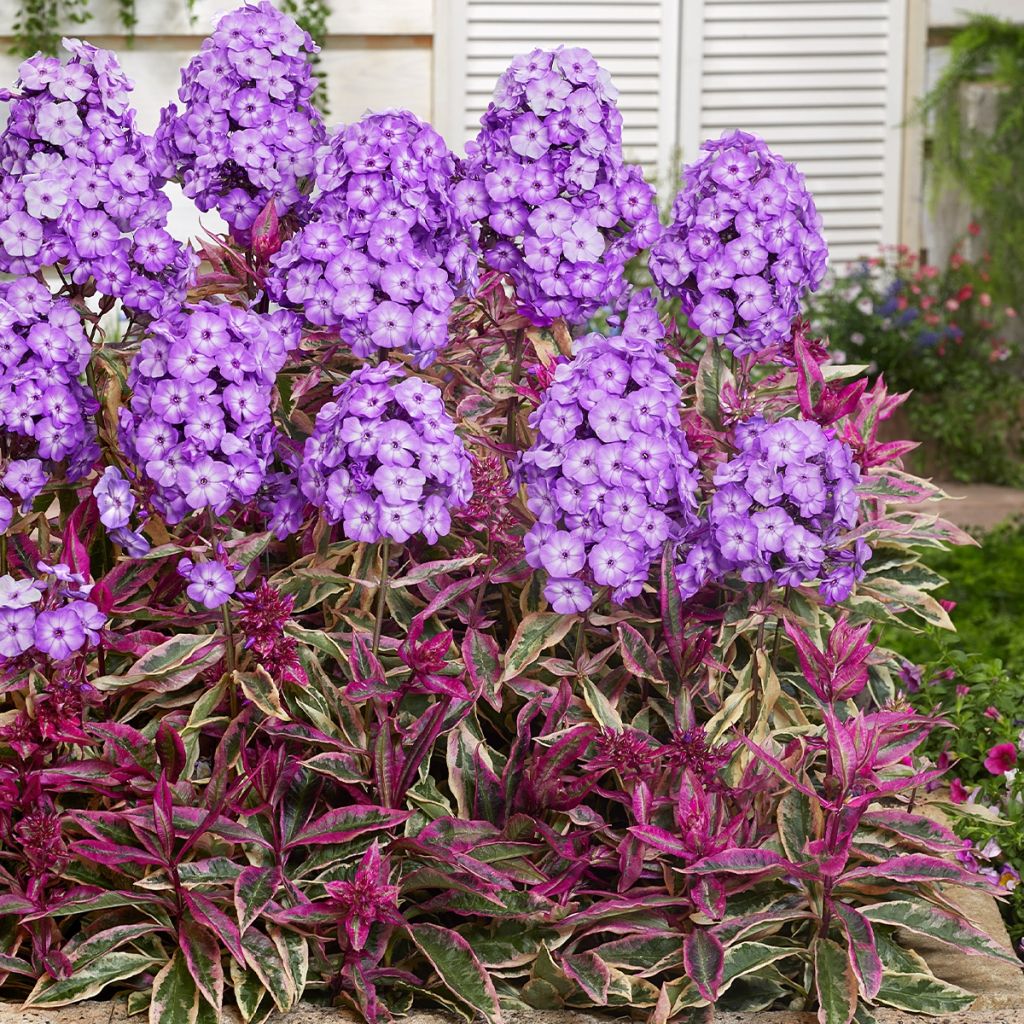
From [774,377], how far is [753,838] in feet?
2.59

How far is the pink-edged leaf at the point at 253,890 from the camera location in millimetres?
1531

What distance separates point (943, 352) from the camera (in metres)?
5.66

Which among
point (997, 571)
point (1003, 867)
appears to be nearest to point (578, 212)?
A: point (1003, 867)

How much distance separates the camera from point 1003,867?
2076 mm

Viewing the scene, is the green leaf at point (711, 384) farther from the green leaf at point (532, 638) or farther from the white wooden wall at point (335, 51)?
the white wooden wall at point (335, 51)

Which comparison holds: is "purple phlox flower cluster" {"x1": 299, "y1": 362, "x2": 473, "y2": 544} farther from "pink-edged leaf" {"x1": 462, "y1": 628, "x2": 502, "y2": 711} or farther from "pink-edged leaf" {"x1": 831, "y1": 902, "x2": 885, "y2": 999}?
"pink-edged leaf" {"x1": 831, "y1": 902, "x2": 885, "y2": 999}

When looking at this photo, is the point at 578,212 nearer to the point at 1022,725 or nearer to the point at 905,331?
the point at 1022,725

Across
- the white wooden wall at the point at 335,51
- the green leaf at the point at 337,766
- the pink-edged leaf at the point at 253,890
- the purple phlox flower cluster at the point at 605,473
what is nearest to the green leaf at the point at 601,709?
the purple phlox flower cluster at the point at 605,473

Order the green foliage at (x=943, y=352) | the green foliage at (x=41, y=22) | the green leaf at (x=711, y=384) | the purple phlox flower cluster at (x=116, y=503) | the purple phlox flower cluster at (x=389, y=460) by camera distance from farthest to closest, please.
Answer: the green foliage at (x=943, y=352) < the green foliage at (x=41, y=22) < the green leaf at (x=711, y=384) < the purple phlox flower cluster at (x=116, y=503) < the purple phlox flower cluster at (x=389, y=460)

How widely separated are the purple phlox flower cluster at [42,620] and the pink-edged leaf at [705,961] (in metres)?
0.71

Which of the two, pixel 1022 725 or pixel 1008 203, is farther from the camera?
pixel 1008 203

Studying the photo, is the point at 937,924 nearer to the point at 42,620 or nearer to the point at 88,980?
the point at 88,980

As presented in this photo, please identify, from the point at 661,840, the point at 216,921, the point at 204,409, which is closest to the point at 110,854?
the point at 216,921

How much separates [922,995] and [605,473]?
680 millimetres
